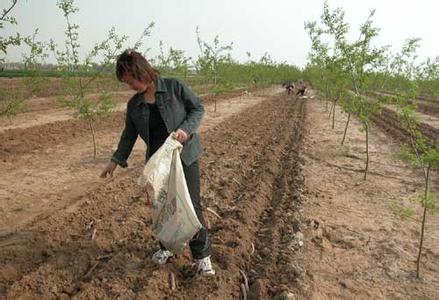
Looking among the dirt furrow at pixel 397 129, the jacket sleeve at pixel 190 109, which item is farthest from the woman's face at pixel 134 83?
the dirt furrow at pixel 397 129

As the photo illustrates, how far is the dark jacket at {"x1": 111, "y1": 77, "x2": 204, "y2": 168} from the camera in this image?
3.49 m

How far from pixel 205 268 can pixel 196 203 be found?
61 centimetres

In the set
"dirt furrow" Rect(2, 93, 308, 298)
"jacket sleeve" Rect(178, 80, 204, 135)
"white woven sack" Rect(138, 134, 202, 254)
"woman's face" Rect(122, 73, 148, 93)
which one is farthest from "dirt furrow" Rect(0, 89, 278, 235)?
"jacket sleeve" Rect(178, 80, 204, 135)

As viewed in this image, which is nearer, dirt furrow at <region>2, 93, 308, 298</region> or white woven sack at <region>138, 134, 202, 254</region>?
white woven sack at <region>138, 134, 202, 254</region>

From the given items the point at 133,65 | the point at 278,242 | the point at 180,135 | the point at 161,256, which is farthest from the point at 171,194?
the point at 278,242

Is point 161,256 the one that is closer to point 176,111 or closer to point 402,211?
point 176,111

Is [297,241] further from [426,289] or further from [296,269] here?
[426,289]

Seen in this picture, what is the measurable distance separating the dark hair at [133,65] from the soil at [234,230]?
180 cm

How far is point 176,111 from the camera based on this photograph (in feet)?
11.6

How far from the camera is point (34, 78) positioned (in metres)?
9.59

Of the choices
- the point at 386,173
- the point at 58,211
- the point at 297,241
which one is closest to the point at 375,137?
the point at 386,173

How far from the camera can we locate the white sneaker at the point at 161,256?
→ 160 inches

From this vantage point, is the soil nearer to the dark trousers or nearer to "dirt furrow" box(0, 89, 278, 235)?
"dirt furrow" box(0, 89, 278, 235)

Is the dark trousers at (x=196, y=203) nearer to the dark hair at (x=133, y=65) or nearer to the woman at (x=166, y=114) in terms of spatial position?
the woman at (x=166, y=114)
